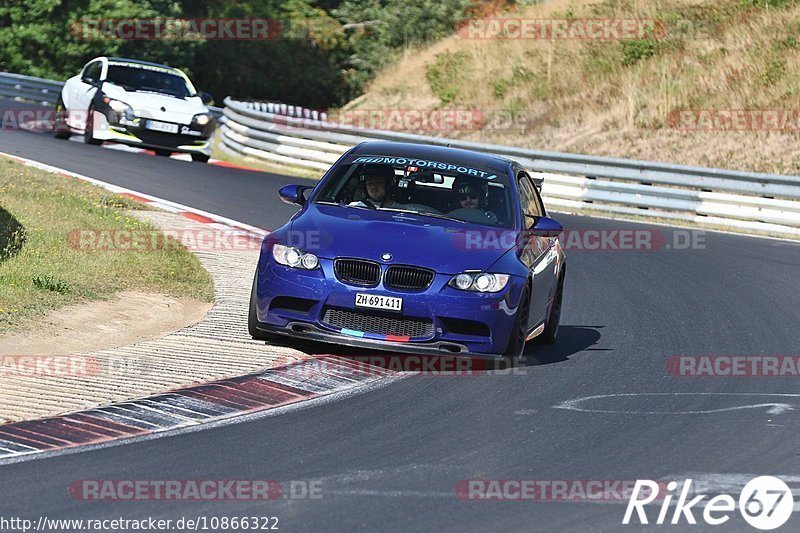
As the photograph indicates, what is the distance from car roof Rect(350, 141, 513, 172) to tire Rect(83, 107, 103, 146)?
1455 cm

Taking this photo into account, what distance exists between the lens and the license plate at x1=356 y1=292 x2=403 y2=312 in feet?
31.1

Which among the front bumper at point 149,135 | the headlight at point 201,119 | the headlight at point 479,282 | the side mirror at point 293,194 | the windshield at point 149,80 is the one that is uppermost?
the windshield at point 149,80

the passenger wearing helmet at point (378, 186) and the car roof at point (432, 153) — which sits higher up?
the car roof at point (432, 153)

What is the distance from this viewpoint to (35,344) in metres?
9.61

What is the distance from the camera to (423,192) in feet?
35.6

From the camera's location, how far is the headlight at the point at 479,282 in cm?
957

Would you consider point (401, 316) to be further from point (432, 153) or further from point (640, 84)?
point (640, 84)

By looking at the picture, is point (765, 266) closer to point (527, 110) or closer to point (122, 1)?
point (527, 110)

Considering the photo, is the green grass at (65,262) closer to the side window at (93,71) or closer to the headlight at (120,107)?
the headlight at (120,107)

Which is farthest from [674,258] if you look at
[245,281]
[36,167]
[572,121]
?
[572,121]

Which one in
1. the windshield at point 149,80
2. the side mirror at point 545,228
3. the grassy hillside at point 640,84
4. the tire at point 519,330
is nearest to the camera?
the tire at point 519,330

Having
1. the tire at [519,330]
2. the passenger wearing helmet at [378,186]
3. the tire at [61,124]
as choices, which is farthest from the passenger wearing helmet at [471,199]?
the tire at [61,124]

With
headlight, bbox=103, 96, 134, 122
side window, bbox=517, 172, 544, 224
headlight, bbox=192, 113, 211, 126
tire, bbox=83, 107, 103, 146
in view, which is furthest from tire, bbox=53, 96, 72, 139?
side window, bbox=517, 172, 544, 224

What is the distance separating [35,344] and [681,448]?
4.56m
